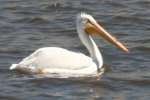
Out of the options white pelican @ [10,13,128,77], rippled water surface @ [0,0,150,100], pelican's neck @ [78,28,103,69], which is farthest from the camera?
pelican's neck @ [78,28,103,69]

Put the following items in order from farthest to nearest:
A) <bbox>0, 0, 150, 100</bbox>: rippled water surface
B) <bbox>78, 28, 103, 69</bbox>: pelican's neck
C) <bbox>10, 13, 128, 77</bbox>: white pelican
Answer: <bbox>78, 28, 103, 69</bbox>: pelican's neck, <bbox>10, 13, 128, 77</bbox>: white pelican, <bbox>0, 0, 150, 100</bbox>: rippled water surface

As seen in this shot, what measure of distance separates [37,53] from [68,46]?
4.84 feet

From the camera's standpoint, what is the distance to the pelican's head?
11891 mm

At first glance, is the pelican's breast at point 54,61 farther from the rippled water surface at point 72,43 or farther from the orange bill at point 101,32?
the orange bill at point 101,32

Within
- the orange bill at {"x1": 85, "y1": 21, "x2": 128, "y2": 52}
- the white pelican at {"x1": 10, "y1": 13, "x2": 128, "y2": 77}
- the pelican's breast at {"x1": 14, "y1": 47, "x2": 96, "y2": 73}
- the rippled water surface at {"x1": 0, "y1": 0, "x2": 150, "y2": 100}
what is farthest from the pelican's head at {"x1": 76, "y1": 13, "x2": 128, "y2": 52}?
the pelican's breast at {"x1": 14, "y1": 47, "x2": 96, "y2": 73}

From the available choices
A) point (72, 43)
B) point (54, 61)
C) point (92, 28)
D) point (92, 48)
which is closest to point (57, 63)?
point (54, 61)

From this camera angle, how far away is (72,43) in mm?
12852

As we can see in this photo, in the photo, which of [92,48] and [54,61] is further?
[92,48]

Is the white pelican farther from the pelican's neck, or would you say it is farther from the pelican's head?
the pelican's head

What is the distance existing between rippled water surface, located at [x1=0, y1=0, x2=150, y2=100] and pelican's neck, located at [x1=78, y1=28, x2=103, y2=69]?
0.17m

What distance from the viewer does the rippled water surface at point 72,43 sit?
1036 centimetres

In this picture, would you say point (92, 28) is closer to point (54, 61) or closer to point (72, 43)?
point (72, 43)

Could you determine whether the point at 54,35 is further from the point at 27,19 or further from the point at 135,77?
the point at 135,77

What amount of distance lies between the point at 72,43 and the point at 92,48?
2.99 ft
